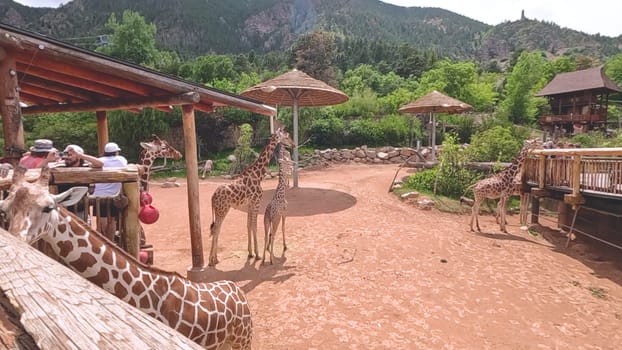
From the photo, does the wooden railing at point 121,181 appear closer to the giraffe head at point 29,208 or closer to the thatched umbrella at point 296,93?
the giraffe head at point 29,208

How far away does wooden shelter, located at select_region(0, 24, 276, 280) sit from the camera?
386 centimetres

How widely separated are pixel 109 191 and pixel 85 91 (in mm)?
3526

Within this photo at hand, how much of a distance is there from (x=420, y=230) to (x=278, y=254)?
377 cm

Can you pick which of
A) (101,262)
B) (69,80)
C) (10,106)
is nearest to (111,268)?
(101,262)

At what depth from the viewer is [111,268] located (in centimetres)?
246

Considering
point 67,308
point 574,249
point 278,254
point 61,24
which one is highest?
point 61,24

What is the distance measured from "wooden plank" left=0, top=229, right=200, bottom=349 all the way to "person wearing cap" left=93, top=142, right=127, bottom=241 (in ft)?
7.61

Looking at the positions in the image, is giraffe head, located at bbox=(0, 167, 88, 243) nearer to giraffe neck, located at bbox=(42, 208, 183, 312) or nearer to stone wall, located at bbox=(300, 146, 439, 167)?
giraffe neck, located at bbox=(42, 208, 183, 312)

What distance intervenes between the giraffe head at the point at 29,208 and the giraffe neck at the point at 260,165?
4.54m

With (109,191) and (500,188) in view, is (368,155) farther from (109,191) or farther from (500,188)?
(109,191)

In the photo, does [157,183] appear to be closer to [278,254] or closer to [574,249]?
[278,254]

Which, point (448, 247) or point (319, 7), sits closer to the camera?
point (448, 247)

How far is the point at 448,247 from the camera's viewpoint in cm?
768

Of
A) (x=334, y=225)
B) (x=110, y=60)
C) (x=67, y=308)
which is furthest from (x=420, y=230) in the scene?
(x=67, y=308)
